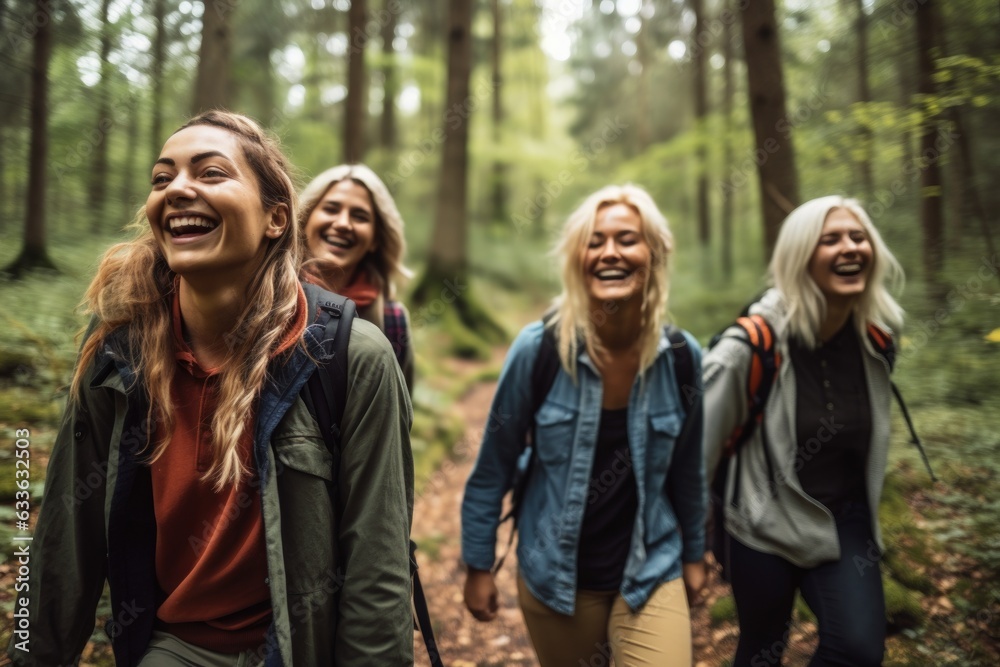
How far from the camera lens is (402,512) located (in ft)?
6.06

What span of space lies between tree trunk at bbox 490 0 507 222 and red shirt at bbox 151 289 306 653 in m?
14.3

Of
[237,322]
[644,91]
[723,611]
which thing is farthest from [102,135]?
[644,91]

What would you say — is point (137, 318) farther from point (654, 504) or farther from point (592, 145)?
point (592, 145)

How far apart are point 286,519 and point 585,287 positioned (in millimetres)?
1713

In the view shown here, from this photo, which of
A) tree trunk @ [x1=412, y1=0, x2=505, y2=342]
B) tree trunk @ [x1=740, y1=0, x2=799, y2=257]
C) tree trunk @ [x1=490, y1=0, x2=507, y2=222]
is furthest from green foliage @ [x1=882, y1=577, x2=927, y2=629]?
tree trunk @ [x1=490, y1=0, x2=507, y2=222]

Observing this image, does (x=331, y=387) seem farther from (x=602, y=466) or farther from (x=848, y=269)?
(x=848, y=269)

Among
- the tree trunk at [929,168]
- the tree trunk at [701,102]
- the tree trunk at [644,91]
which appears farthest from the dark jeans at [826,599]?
the tree trunk at [644,91]

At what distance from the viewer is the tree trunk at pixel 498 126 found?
641 inches

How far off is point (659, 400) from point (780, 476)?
731mm

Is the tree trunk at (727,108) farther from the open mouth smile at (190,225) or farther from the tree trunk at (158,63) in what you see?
the open mouth smile at (190,225)

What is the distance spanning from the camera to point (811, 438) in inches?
112

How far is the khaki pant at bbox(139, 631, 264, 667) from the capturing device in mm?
1761

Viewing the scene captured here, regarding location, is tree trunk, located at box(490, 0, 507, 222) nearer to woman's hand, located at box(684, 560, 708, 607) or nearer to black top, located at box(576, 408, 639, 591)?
black top, located at box(576, 408, 639, 591)

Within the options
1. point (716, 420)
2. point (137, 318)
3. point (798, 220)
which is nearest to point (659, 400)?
point (716, 420)
